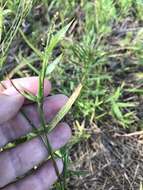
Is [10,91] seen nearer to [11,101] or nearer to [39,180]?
[11,101]

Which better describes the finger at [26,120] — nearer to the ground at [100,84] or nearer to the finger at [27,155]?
the finger at [27,155]

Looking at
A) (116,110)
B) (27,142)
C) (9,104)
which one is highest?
(9,104)

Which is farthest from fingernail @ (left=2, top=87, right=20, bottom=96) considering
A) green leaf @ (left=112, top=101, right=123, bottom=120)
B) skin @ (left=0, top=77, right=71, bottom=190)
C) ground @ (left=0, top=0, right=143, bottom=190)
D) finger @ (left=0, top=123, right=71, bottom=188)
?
green leaf @ (left=112, top=101, right=123, bottom=120)

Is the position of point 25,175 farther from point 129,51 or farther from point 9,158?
point 129,51

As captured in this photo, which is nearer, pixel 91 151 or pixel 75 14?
pixel 91 151

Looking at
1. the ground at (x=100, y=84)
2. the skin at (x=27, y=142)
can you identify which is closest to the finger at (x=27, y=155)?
the skin at (x=27, y=142)

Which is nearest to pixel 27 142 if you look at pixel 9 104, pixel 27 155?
pixel 27 155

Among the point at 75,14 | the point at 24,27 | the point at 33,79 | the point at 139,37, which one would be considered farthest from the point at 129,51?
the point at 33,79

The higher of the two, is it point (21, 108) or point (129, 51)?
point (21, 108)

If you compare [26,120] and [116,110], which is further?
[116,110]
